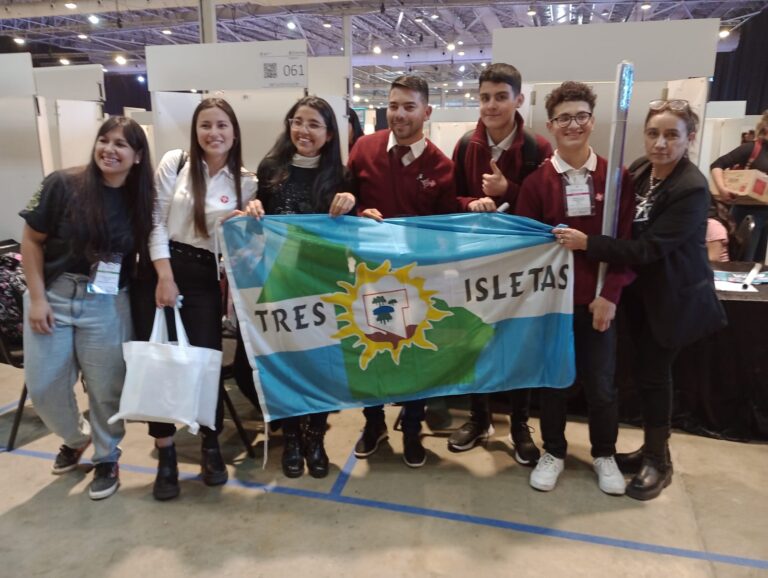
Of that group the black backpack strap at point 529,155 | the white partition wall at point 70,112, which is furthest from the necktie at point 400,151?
the white partition wall at point 70,112

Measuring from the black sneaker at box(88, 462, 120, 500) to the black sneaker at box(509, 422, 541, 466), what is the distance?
5.85 feet

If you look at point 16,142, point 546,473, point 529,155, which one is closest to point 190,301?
point 529,155

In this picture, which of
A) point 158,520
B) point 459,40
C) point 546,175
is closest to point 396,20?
point 459,40

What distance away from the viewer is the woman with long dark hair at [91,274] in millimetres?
2115

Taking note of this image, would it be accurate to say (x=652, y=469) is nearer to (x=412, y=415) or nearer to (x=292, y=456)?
(x=412, y=415)

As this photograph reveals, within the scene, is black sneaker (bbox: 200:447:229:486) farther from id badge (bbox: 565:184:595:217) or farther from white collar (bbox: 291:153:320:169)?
id badge (bbox: 565:184:595:217)

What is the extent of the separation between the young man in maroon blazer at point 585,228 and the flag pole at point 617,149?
65 mm

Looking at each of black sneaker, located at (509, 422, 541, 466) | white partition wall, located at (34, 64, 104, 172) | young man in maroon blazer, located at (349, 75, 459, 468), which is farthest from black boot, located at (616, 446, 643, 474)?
white partition wall, located at (34, 64, 104, 172)

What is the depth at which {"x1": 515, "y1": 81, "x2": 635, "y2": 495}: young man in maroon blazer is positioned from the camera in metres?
2.12

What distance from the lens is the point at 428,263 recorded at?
2.33 m

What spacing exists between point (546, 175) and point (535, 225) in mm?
203

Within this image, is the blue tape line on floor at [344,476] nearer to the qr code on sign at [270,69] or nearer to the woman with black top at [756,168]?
the qr code on sign at [270,69]

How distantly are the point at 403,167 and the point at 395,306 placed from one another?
59 centimetres

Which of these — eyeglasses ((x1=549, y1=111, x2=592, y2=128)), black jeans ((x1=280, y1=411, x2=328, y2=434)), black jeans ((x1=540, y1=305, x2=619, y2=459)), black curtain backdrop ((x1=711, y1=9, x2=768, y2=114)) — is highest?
black curtain backdrop ((x1=711, y1=9, x2=768, y2=114))
